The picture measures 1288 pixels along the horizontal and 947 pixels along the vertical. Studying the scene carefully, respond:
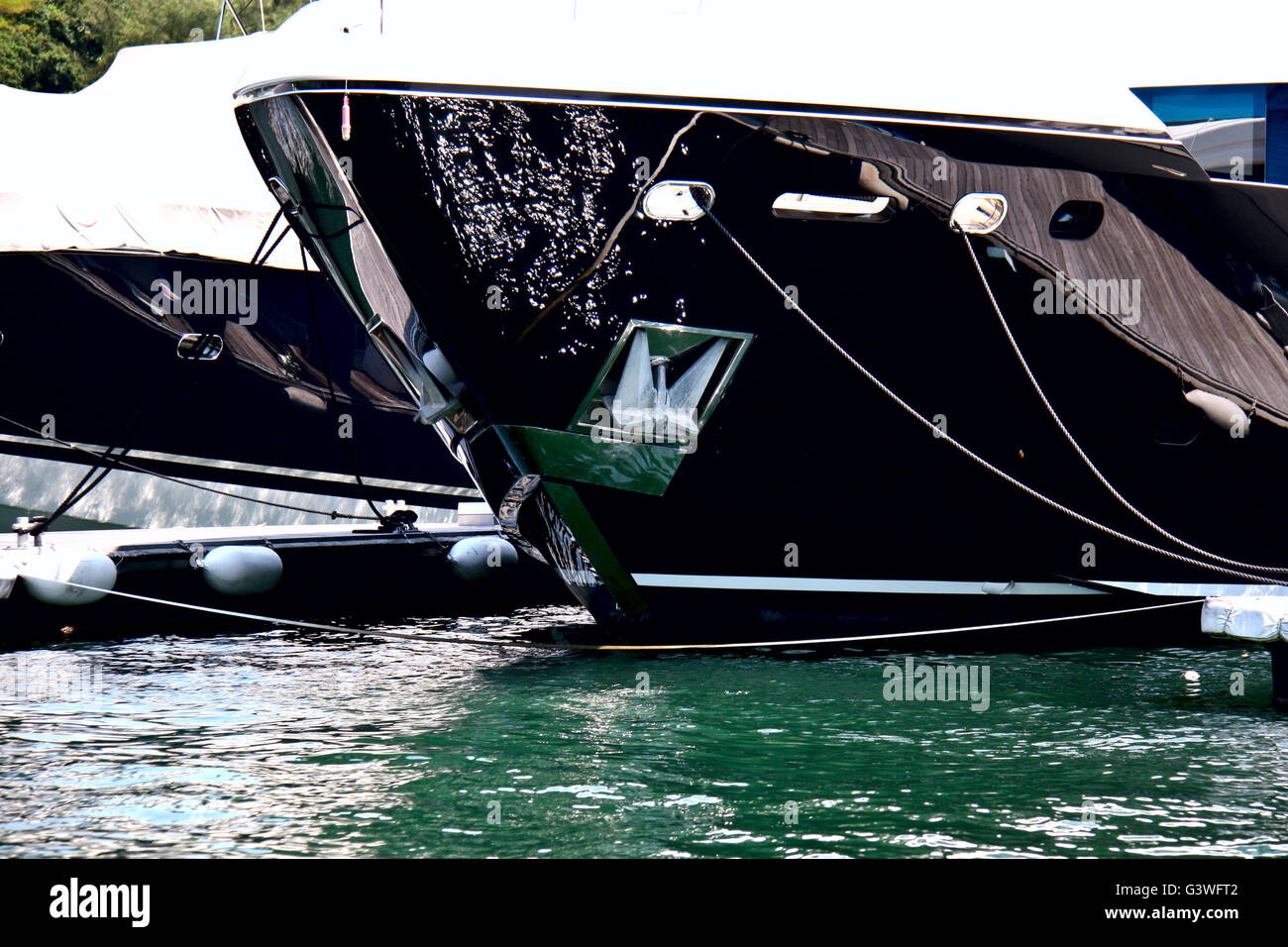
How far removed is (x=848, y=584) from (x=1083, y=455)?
1371 mm

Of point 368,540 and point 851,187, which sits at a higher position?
point 851,187

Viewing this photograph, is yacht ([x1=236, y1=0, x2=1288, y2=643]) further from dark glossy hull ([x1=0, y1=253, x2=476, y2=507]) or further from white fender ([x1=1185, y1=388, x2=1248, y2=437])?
dark glossy hull ([x1=0, y1=253, x2=476, y2=507])

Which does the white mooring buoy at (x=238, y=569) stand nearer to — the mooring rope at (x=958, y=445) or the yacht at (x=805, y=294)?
the yacht at (x=805, y=294)

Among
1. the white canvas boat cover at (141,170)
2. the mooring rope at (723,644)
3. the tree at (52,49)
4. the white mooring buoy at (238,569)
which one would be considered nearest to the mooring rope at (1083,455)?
the mooring rope at (723,644)

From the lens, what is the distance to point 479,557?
10.3 metres

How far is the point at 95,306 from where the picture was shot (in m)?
12.4

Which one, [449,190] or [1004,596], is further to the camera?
[1004,596]

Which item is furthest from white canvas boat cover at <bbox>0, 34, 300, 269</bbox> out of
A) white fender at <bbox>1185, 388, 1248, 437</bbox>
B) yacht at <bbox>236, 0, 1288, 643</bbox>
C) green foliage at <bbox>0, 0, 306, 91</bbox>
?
green foliage at <bbox>0, 0, 306, 91</bbox>

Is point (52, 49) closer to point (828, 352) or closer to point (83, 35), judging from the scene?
point (83, 35)

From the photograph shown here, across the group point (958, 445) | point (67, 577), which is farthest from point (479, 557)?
point (958, 445)

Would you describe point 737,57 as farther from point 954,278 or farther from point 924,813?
point 924,813
